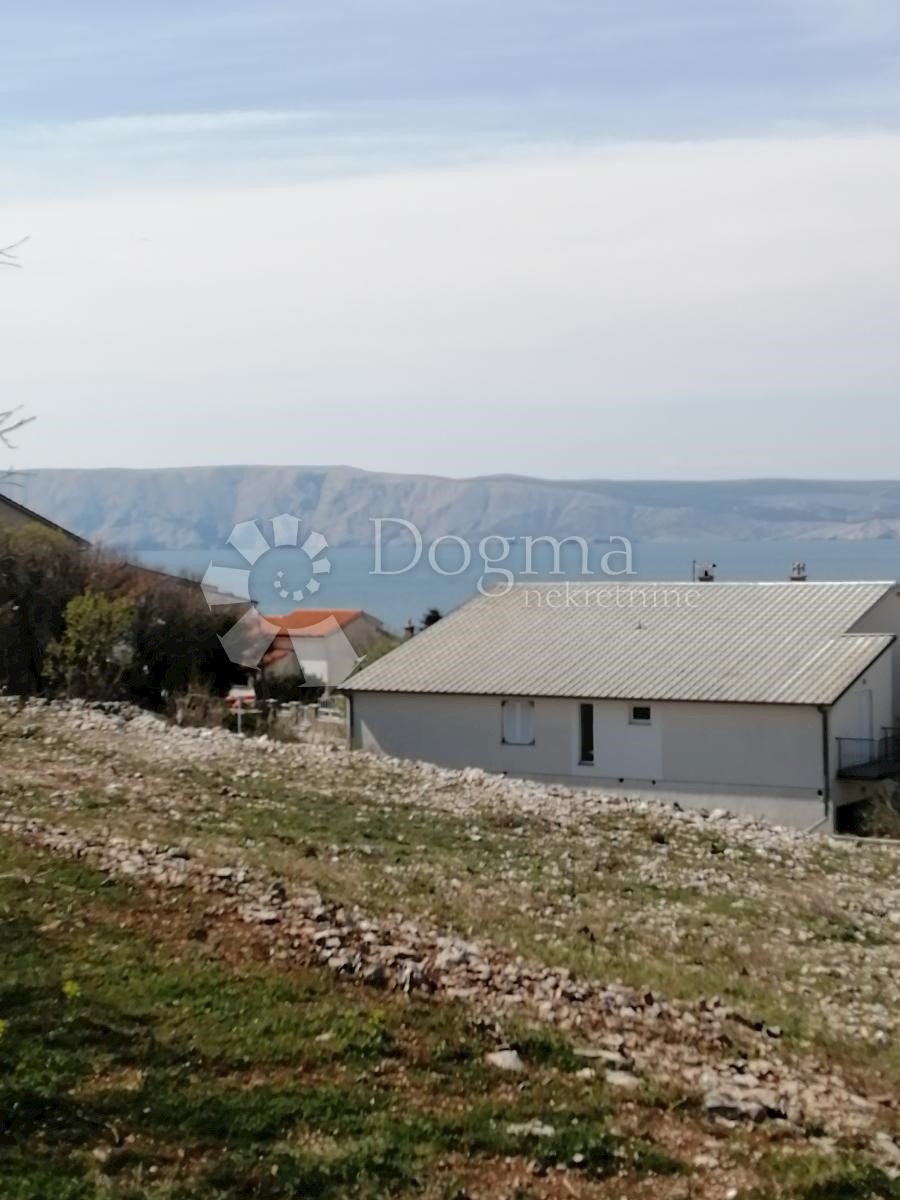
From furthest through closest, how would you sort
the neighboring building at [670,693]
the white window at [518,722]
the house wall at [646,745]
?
the white window at [518,722], the neighboring building at [670,693], the house wall at [646,745]

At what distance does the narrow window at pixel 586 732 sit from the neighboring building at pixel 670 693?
0.11 ft

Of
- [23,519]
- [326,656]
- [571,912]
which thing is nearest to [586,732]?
[326,656]

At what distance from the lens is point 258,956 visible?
33.2ft

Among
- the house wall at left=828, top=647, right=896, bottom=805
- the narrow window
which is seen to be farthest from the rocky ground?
the narrow window

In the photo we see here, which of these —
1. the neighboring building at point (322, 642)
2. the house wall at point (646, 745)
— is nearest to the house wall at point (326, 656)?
the neighboring building at point (322, 642)

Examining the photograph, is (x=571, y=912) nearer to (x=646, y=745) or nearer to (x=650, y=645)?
(x=646, y=745)

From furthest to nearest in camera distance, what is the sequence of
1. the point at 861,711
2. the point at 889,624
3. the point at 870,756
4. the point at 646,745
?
the point at 889,624, the point at 646,745, the point at 861,711, the point at 870,756

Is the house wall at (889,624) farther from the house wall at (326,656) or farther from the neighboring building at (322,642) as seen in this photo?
the house wall at (326,656)

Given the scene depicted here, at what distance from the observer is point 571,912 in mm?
14047

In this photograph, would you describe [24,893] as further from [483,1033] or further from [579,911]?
[579,911]

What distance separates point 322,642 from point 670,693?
18940 mm

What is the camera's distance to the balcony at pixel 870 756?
33219 mm

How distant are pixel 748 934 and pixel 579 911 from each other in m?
1.61

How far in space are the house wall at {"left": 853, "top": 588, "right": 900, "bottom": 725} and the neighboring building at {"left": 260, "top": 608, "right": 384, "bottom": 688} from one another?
17.1 m
